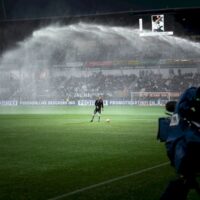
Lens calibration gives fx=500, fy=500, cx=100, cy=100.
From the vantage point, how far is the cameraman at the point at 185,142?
13.7 feet

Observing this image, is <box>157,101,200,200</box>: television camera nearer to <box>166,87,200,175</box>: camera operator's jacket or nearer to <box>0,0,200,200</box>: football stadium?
<box>166,87,200,175</box>: camera operator's jacket

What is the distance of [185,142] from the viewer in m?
4.19

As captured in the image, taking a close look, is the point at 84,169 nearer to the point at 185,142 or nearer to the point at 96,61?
the point at 185,142

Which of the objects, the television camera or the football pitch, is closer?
the television camera

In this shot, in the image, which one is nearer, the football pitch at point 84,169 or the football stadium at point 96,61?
the football pitch at point 84,169

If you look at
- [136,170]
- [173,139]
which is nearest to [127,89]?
[136,170]

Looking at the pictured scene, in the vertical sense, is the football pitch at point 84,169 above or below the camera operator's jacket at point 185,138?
below

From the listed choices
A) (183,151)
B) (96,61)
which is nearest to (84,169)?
(183,151)

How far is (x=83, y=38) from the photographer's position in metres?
64.4

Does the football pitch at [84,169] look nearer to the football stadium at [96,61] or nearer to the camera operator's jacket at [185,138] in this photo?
the camera operator's jacket at [185,138]

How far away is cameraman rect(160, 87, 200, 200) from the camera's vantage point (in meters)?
4.18

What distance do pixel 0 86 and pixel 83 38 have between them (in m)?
13.4

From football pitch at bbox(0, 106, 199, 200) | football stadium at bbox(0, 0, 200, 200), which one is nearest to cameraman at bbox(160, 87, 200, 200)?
football pitch at bbox(0, 106, 199, 200)

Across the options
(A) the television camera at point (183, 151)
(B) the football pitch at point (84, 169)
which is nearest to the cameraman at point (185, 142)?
(A) the television camera at point (183, 151)
